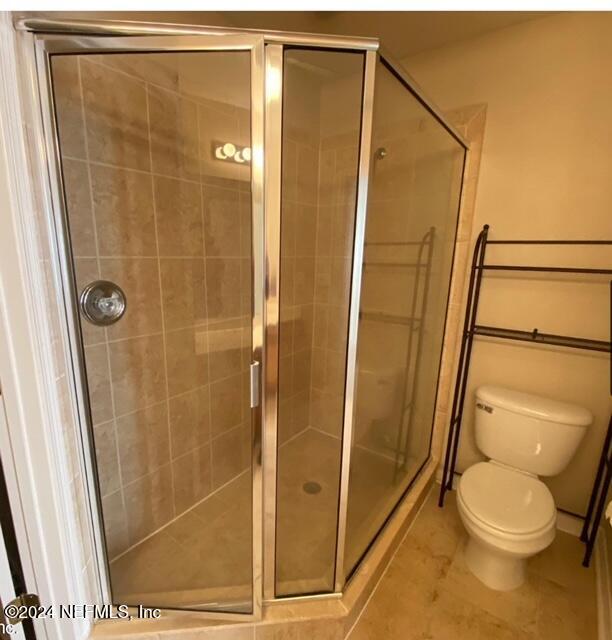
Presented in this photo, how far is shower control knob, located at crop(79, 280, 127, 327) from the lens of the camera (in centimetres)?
115

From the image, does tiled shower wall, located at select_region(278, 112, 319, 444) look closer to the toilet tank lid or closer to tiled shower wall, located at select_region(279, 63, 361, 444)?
tiled shower wall, located at select_region(279, 63, 361, 444)

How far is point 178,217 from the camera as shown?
4.54ft

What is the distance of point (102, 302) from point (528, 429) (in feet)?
6.15

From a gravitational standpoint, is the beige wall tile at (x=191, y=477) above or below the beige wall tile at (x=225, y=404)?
below

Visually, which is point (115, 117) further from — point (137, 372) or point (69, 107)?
point (137, 372)

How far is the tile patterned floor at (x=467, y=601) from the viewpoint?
121 centimetres

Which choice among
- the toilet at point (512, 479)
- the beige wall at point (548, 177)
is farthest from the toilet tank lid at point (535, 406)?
the beige wall at point (548, 177)

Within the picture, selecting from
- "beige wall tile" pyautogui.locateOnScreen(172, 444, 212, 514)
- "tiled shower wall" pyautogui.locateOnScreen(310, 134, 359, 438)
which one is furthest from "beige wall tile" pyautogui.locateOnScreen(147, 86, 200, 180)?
"beige wall tile" pyautogui.locateOnScreen(172, 444, 212, 514)

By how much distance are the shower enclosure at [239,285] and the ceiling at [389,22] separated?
49 cm

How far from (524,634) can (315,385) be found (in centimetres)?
120

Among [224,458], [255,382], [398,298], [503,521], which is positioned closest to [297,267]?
[255,382]

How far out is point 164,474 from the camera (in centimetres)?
153

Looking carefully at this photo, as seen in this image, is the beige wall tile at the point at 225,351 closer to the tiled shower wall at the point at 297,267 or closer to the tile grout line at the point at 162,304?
the tile grout line at the point at 162,304

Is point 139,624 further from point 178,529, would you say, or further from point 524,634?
point 524,634
